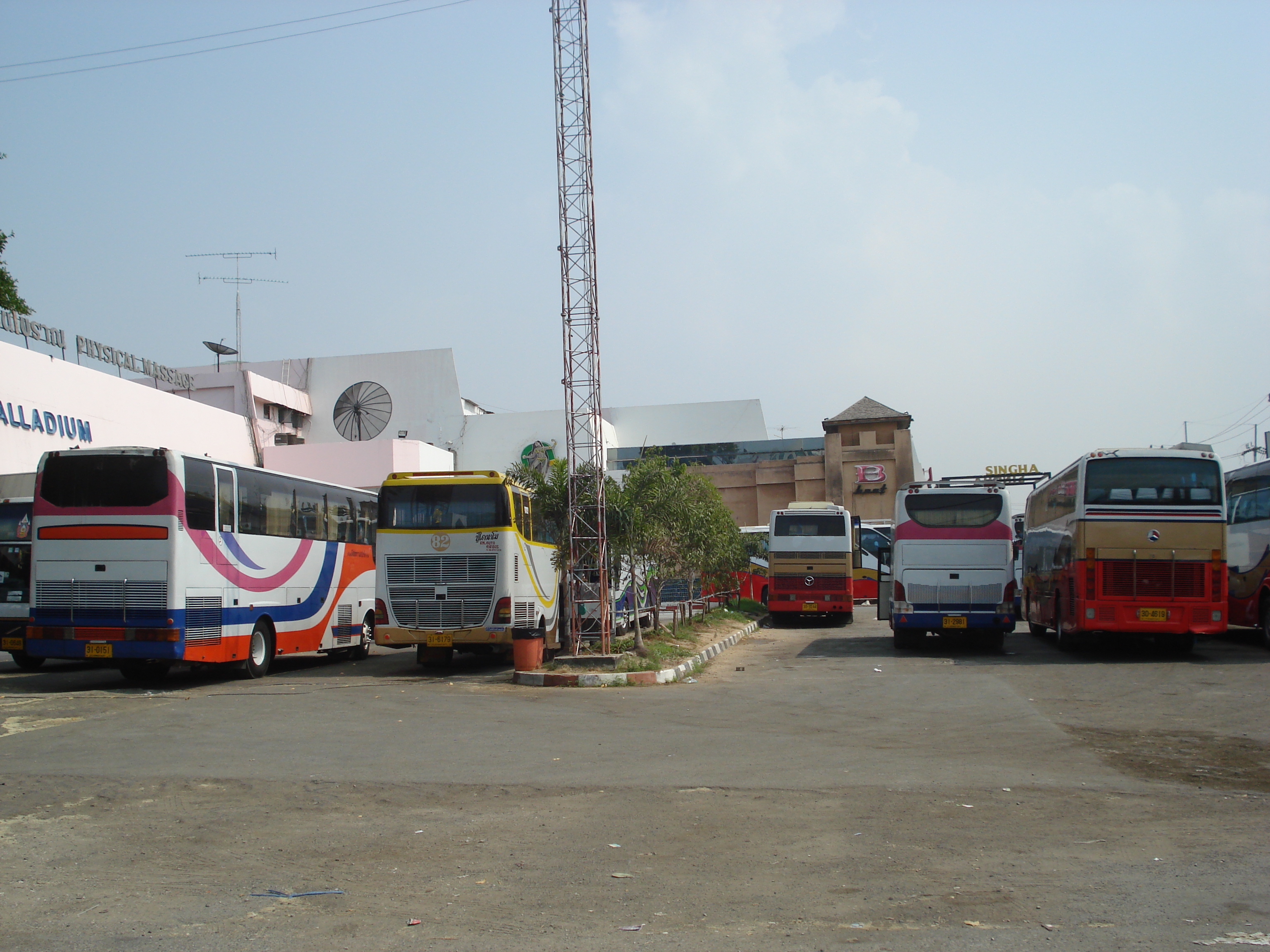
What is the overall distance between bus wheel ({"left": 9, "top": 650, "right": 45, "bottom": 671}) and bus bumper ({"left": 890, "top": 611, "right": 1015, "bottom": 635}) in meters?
15.2

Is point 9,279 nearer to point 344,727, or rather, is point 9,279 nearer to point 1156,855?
point 344,727

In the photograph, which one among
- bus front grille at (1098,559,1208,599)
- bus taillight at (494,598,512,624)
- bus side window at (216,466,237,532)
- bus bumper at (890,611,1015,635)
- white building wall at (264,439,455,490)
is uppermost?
white building wall at (264,439,455,490)

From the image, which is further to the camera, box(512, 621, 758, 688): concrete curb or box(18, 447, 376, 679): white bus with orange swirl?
box(512, 621, 758, 688): concrete curb

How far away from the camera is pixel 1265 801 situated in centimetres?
696

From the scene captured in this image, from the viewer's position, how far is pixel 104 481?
13648mm

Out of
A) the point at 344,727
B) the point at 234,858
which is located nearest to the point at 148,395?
the point at 344,727

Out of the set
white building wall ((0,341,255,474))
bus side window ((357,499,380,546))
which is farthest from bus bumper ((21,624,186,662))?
white building wall ((0,341,255,474))

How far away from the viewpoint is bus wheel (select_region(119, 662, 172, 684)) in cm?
1477

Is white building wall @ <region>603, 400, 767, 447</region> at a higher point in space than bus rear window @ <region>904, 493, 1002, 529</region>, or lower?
higher

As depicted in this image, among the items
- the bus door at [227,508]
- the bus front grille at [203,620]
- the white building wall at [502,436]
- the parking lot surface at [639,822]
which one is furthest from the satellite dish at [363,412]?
the parking lot surface at [639,822]

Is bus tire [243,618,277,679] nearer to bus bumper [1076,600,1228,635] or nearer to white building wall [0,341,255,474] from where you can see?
white building wall [0,341,255,474]

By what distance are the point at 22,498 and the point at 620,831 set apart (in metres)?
16.8

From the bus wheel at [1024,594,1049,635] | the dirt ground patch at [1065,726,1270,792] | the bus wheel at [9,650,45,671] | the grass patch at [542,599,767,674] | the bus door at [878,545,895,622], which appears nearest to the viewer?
the dirt ground patch at [1065,726,1270,792]

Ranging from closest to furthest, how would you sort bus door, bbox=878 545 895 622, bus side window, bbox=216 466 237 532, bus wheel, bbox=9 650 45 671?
bus side window, bbox=216 466 237 532, bus wheel, bbox=9 650 45 671, bus door, bbox=878 545 895 622
